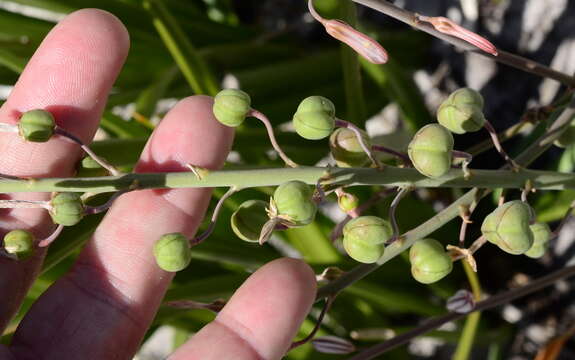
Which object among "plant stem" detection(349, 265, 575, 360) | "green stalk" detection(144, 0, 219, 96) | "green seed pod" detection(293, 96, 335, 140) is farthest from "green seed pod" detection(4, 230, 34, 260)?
"green stalk" detection(144, 0, 219, 96)

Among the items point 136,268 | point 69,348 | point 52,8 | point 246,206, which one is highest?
point 246,206

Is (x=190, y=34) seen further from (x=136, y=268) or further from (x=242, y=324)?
(x=242, y=324)

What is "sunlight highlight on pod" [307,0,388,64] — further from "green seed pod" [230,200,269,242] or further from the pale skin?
the pale skin

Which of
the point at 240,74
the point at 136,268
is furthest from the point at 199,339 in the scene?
the point at 240,74

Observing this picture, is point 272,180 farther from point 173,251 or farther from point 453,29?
point 453,29

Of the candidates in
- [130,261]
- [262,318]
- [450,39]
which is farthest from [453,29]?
[130,261]

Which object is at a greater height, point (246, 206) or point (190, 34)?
point (246, 206)
